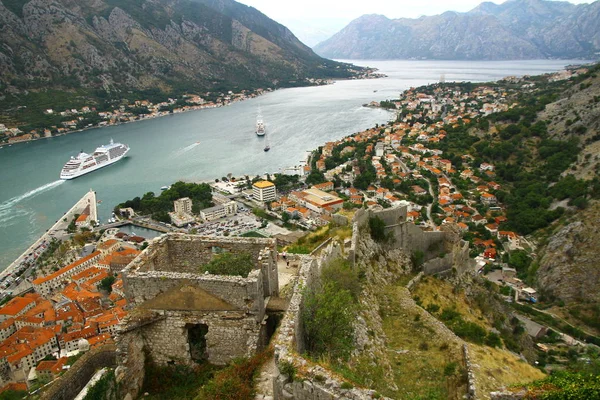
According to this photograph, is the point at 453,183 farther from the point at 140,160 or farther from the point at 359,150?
the point at 140,160

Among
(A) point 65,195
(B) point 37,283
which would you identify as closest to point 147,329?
(B) point 37,283

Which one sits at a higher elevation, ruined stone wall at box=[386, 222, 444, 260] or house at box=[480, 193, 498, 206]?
ruined stone wall at box=[386, 222, 444, 260]

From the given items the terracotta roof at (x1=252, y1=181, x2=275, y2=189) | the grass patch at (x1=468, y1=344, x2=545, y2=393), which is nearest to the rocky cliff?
the grass patch at (x1=468, y1=344, x2=545, y2=393)

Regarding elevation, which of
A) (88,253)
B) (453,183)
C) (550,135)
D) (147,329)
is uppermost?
(147,329)

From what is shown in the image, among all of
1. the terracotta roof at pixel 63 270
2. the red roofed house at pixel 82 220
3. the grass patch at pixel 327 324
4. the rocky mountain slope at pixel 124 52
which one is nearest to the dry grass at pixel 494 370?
the grass patch at pixel 327 324

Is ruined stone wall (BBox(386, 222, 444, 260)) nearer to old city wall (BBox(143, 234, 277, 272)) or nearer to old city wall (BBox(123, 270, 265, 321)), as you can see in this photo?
old city wall (BBox(143, 234, 277, 272))

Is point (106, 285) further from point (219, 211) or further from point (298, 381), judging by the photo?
point (298, 381)

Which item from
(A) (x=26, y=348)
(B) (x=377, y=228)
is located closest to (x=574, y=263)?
(B) (x=377, y=228)
